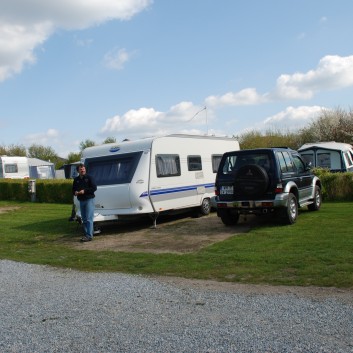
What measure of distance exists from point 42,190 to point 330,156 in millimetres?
14656

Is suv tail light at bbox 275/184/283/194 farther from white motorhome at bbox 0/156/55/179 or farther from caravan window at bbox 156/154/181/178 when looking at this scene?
white motorhome at bbox 0/156/55/179

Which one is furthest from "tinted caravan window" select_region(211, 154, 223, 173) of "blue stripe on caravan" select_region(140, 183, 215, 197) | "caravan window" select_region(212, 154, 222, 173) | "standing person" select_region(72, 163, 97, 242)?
"standing person" select_region(72, 163, 97, 242)

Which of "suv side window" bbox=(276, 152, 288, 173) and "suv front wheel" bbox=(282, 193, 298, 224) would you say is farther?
"suv side window" bbox=(276, 152, 288, 173)

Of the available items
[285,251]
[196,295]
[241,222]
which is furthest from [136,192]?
[196,295]

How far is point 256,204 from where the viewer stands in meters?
11.5

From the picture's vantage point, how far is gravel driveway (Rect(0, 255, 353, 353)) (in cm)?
432

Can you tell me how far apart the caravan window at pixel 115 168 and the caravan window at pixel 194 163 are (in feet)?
7.53

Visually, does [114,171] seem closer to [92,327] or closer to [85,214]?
[85,214]

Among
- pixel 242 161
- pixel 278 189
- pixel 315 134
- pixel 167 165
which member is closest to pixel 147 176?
pixel 167 165

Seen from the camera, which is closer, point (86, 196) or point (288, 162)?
point (86, 196)

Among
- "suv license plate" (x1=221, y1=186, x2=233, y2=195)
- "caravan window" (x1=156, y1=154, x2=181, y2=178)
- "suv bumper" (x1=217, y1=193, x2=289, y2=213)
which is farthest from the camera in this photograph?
"caravan window" (x1=156, y1=154, x2=181, y2=178)

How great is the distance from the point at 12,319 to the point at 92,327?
1.10 m

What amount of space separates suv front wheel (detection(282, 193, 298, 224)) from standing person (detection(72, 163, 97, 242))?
467 cm

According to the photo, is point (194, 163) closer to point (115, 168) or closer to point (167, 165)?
point (167, 165)
